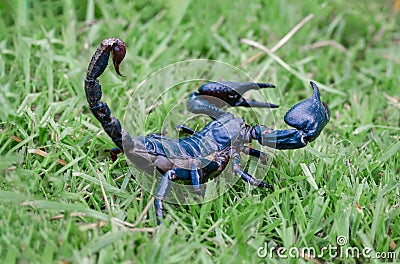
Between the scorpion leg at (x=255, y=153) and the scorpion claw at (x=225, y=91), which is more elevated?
the scorpion claw at (x=225, y=91)

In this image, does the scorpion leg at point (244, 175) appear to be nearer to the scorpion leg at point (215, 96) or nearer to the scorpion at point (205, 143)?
the scorpion at point (205, 143)

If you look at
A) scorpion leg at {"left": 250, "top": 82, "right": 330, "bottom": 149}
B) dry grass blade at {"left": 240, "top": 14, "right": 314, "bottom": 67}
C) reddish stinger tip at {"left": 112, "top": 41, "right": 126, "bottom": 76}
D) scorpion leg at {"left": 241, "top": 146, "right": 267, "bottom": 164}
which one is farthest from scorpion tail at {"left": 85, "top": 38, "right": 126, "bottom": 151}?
dry grass blade at {"left": 240, "top": 14, "right": 314, "bottom": 67}

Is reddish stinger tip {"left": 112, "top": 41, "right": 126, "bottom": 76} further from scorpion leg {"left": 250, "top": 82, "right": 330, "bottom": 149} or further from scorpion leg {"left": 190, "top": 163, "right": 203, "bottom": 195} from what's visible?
scorpion leg {"left": 250, "top": 82, "right": 330, "bottom": 149}

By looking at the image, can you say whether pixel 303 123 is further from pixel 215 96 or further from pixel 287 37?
pixel 287 37

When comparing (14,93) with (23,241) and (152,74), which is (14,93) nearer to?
(152,74)

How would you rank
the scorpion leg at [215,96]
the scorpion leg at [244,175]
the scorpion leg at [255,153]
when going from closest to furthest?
the scorpion leg at [244,175]
the scorpion leg at [255,153]
the scorpion leg at [215,96]

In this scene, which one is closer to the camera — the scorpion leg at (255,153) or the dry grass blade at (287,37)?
the scorpion leg at (255,153)

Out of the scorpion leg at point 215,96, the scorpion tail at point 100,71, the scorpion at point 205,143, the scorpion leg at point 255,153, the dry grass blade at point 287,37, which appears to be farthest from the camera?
the dry grass blade at point 287,37

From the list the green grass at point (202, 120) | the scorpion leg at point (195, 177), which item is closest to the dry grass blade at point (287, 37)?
the green grass at point (202, 120)
